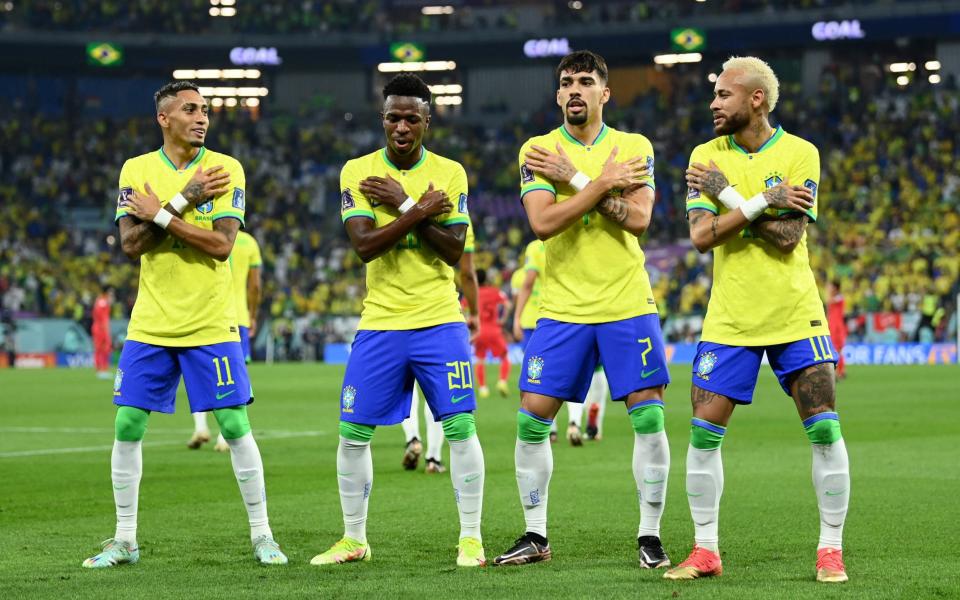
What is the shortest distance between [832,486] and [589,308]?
1638mm

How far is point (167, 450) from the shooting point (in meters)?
15.3

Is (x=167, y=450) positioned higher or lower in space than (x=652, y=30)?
lower

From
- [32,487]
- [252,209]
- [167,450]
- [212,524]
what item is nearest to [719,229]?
[212,524]

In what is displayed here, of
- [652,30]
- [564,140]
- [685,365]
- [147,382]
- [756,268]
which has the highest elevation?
[652,30]

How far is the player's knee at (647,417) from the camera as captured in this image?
7.71 m

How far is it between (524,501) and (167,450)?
27.1ft

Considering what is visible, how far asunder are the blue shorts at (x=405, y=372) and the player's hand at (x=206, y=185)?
122 cm

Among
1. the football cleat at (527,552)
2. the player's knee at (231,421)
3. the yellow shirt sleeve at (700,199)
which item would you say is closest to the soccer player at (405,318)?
the football cleat at (527,552)

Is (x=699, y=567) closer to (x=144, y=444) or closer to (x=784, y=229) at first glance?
(x=784, y=229)

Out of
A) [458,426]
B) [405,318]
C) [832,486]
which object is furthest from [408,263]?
[832,486]

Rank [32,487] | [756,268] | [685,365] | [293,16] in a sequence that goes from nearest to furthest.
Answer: [756,268] < [32,487] < [685,365] < [293,16]

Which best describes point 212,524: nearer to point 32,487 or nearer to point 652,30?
point 32,487

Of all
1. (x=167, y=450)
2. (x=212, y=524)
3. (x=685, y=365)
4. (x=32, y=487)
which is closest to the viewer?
(x=212, y=524)

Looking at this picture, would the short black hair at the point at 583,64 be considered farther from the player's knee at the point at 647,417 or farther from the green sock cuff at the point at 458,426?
the green sock cuff at the point at 458,426
